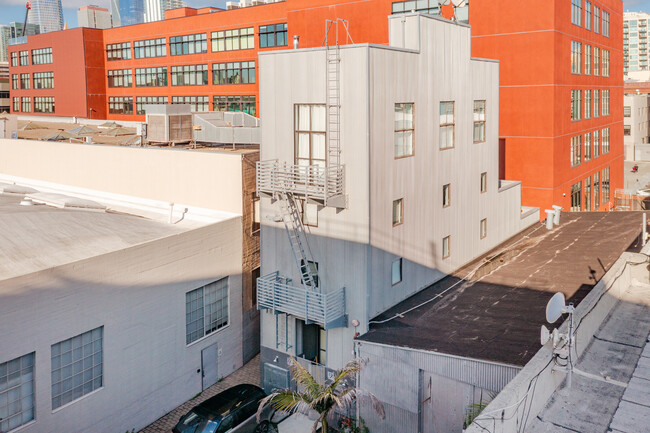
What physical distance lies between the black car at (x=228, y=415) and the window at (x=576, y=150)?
1248 inches

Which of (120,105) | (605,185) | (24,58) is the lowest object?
(605,185)

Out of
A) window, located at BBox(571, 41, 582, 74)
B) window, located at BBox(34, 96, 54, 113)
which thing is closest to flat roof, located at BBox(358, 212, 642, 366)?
window, located at BBox(571, 41, 582, 74)

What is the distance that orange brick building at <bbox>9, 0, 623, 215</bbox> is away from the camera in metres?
41.0

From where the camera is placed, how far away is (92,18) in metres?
178

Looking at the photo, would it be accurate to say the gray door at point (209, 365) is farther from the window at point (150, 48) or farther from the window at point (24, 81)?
the window at point (24, 81)

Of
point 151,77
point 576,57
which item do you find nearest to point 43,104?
point 151,77

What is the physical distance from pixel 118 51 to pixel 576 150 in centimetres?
6002

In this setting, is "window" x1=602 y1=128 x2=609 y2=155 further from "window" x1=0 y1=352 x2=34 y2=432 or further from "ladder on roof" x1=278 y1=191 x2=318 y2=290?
"window" x1=0 y1=352 x2=34 y2=432

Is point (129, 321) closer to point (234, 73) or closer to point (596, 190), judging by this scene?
point (596, 190)

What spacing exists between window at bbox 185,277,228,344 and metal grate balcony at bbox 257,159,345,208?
5498 mm

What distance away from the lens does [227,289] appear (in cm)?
2845

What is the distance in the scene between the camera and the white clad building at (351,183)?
22.9 meters

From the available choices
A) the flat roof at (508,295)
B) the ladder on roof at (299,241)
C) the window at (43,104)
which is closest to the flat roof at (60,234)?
the ladder on roof at (299,241)

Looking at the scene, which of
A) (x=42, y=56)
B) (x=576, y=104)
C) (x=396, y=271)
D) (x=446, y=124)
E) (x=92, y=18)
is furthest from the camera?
(x=92, y=18)
